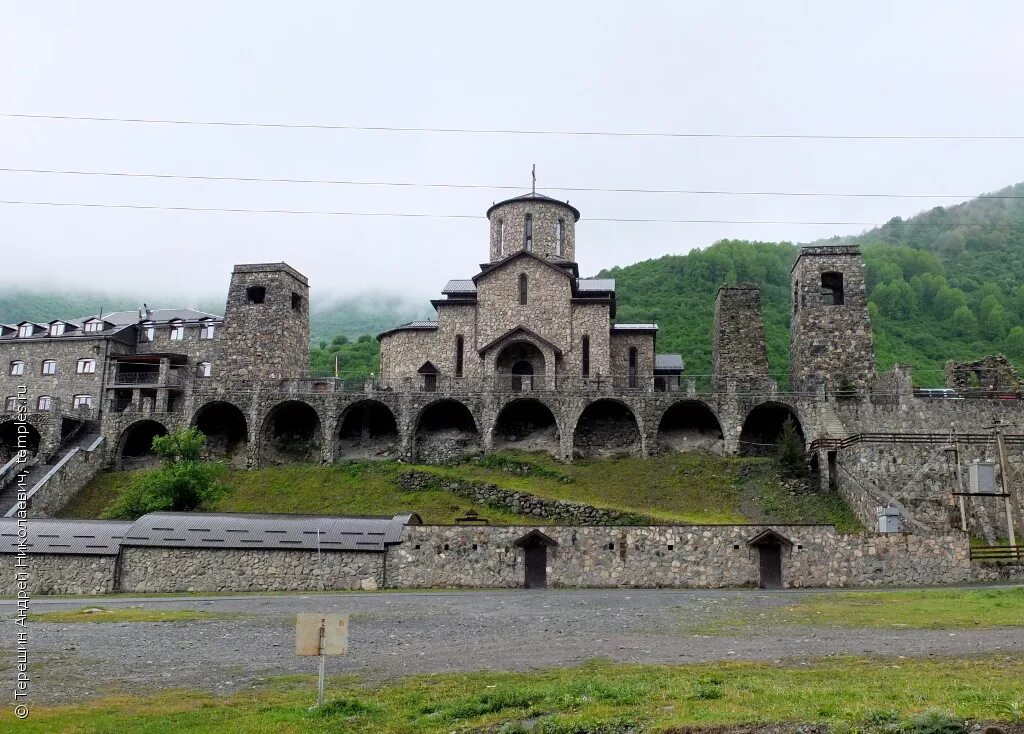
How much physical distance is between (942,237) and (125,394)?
316 ft

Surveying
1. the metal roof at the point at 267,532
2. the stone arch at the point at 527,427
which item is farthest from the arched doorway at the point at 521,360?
the metal roof at the point at 267,532

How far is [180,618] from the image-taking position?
20.5 metres

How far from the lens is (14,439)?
48688 millimetres

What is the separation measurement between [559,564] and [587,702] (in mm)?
17108

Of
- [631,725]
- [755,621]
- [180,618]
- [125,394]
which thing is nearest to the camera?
[631,725]

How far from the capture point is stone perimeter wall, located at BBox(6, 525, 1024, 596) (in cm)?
2678

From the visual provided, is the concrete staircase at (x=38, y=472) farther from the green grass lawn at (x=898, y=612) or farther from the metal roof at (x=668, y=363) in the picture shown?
the green grass lawn at (x=898, y=612)

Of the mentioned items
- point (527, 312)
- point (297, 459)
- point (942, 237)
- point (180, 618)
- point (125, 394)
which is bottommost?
point (180, 618)

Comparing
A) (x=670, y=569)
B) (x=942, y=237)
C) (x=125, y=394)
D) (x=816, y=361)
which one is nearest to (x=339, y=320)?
(x=942, y=237)

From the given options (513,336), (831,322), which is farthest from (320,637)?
(831,322)

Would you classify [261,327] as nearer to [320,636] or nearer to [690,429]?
[690,429]

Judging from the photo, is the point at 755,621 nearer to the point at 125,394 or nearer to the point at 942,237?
the point at 125,394

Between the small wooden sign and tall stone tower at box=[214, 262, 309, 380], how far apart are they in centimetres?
4042

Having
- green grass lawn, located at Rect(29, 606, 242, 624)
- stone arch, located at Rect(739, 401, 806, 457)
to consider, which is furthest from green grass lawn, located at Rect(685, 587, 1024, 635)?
stone arch, located at Rect(739, 401, 806, 457)
